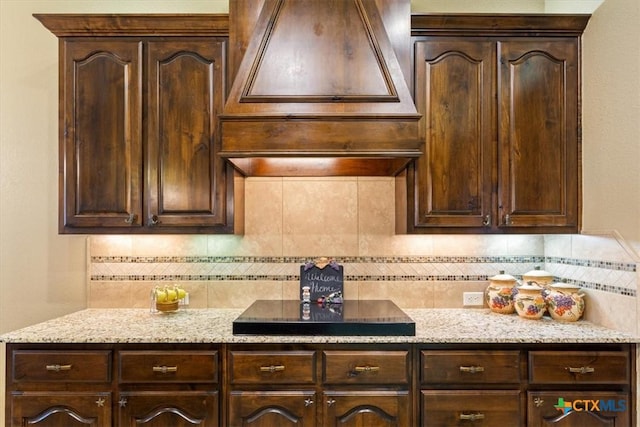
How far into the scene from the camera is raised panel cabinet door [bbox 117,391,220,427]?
1.92 m

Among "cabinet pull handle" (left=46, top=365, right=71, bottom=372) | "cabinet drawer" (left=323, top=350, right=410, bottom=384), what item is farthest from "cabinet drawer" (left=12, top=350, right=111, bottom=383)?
"cabinet drawer" (left=323, top=350, right=410, bottom=384)

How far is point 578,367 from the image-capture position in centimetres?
191

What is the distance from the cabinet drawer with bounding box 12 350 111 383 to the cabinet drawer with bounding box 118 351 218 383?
0.30 ft

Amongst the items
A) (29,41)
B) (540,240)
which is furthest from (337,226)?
(29,41)

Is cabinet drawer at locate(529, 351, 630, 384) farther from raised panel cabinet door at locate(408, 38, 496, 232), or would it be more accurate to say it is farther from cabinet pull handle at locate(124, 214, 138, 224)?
cabinet pull handle at locate(124, 214, 138, 224)

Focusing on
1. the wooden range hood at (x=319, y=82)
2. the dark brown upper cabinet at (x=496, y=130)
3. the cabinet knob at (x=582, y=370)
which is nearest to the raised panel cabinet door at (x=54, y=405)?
the wooden range hood at (x=319, y=82)

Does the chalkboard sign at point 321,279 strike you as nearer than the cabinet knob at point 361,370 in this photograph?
No

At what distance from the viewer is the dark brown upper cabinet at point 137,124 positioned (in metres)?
2.22

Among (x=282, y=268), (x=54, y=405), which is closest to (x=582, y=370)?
(x=282, y=268)

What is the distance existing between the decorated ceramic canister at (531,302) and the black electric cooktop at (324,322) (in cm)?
70

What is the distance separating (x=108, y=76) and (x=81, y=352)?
143cm

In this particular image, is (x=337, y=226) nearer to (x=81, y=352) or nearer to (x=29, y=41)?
(x=81, y=352)

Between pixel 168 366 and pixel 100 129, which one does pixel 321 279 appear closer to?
pixel 168 366

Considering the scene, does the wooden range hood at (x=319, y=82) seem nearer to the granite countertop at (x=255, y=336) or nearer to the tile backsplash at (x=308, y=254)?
the tile backsplash at (x=308, y=254)
